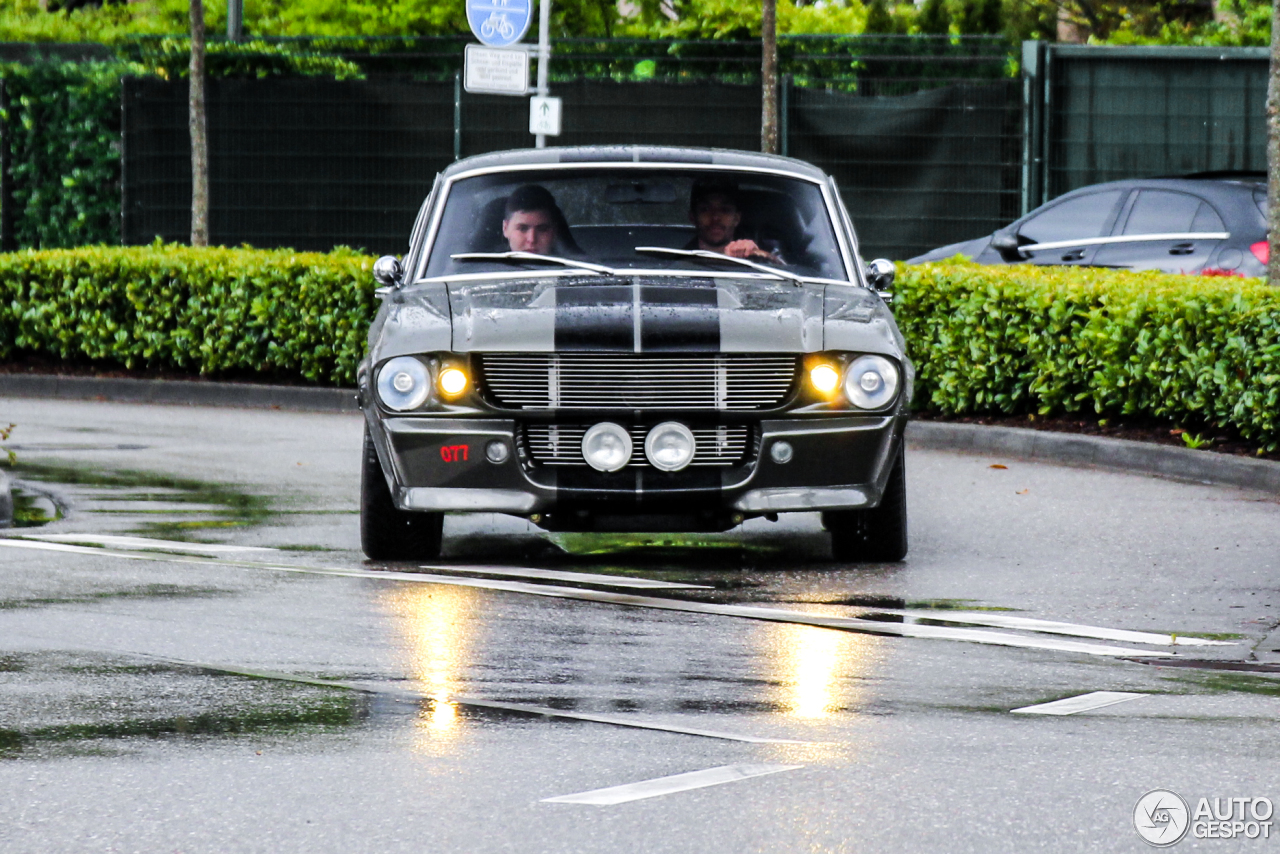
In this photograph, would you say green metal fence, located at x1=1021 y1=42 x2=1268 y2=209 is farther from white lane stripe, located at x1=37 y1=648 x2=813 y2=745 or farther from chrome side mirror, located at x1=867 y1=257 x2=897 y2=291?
white lane stripe, located at x1=37 y1=648 x2=813 y2=745

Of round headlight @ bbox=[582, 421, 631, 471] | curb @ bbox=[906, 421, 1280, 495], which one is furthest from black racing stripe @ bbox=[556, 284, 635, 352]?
curb @ bbox=[906, 421, 1280, 495]

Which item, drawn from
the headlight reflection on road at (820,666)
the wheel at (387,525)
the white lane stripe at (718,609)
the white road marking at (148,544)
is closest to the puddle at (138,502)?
the white road marking at (148,544)

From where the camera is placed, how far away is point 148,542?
9.12 metres

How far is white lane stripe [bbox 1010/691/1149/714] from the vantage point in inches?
231

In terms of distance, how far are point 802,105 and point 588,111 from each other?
2.09 meters

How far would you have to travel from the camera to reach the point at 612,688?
6.09 m

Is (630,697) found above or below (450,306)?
below

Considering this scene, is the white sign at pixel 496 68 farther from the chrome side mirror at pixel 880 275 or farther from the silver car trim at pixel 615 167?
the chrome side mirror at pixel 880 275

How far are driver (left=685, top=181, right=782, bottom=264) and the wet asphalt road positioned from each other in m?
1.23

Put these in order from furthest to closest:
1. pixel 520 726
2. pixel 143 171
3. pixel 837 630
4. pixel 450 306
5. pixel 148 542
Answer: pixel 143 171 < pixel 148 542 < pixel 450 306 < pixel 837 630 < pixel 520 726

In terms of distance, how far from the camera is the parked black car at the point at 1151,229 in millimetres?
15758

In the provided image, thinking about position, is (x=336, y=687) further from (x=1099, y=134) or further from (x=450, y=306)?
(x=1099, y=134)

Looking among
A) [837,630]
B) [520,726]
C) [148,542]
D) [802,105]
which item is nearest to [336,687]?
[520,726]

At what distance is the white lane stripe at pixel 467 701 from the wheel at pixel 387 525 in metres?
1.99
